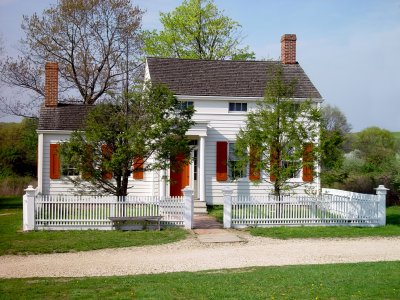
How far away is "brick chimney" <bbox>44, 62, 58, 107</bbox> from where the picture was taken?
25094 millimetres

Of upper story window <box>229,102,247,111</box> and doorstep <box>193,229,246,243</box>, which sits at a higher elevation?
upper story window <box>229,102,247,111</box>

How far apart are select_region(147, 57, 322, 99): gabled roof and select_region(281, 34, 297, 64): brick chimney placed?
32 centimetres

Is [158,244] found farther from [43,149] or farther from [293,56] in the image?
[293,56]

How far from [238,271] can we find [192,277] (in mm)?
1242

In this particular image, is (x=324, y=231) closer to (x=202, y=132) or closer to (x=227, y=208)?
(x=227, y=208)

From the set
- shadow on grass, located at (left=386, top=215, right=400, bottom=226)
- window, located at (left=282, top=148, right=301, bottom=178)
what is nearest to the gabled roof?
window, located at (left=282, top=148, right=301, bottom=178)

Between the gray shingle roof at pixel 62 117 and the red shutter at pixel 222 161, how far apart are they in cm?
613

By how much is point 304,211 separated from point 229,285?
360 inches

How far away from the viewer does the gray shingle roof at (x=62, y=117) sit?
24.1 metres

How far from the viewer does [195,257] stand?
Answer: 1327cm

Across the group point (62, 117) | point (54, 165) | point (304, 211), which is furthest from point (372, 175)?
point (54, 165)

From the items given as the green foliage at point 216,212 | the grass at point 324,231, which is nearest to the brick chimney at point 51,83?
the green foliage at point 216,212

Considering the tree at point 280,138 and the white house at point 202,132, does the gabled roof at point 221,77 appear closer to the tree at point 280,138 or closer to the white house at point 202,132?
the white house at point 202,132

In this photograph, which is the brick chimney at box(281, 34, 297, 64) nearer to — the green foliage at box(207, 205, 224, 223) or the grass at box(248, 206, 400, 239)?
the green foliage at box(207, 205, 224, 223)
